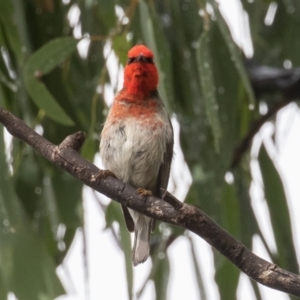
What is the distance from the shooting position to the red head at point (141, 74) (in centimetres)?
221

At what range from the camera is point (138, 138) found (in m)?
2.25

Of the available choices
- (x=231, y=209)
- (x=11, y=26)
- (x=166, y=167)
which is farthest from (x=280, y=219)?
(x=11, y=26)

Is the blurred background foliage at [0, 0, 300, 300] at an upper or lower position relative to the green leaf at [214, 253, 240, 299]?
upper

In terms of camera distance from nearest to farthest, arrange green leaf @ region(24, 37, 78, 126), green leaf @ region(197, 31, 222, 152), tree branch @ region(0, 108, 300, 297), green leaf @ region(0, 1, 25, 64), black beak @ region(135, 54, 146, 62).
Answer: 1. tree branch @ region(0, 108, 300, 297)
2. green leaf @ region(197, 31, 222, 152)
3. green leaf @ region(24, 37, 78, 126)
4. green leaf @ region(0, 1, 25, 64)
5. black beak @ region(135, 54, 146, 62)

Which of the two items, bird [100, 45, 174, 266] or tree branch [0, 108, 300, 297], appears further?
bird [100, 45, 174, 266]

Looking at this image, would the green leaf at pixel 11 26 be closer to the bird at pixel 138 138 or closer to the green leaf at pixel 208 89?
the bird at pixel 138 138

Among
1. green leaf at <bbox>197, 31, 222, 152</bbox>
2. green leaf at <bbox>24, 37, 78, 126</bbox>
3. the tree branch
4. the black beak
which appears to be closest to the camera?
the tree branch

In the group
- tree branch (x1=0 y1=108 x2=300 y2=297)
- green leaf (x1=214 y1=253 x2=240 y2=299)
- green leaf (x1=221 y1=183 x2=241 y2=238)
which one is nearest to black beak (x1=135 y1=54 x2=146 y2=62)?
green leaf (x1=221 y1=183 x2=241 y2=238)

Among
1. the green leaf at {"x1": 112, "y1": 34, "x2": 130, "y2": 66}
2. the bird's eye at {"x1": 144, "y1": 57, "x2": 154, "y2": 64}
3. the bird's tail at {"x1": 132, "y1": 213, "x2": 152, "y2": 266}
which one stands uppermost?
the bird's eye at {"x1": 144, "y1": 57, "x2": 154, "y2": 64}

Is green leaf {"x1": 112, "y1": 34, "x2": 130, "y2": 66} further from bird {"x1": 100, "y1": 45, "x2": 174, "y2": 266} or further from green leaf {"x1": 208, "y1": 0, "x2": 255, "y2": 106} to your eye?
green leaf {"x1": 208, "y1": 0, "x2": 255, "y2": 106}

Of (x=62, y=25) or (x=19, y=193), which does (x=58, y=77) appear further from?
(x=19, y=193)

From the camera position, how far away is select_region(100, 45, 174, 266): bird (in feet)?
7.38

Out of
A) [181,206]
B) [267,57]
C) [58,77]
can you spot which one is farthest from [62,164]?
[267,57]

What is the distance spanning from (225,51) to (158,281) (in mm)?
770
